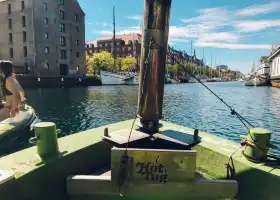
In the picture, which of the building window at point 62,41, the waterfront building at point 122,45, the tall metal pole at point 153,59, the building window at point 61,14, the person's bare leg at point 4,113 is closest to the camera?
the tall metal pole at point 153,59

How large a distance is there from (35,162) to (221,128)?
15749 millimetres

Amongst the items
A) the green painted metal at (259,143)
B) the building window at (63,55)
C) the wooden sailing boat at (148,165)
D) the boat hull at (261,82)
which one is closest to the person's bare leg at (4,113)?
the wooden sailing boat at (148,165)

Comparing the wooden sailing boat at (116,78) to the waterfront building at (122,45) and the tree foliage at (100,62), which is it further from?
the waterfront building at (122,45)

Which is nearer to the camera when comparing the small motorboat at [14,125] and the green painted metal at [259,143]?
the green painted metal at [259,143]

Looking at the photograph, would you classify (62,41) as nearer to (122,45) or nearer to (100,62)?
(100,62)

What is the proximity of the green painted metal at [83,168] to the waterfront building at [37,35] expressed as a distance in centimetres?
6024

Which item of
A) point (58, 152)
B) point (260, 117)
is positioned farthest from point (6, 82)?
point (260, 117)

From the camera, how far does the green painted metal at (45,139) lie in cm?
399

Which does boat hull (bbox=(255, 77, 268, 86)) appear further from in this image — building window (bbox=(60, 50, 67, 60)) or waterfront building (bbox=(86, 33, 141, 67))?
building window (bbox=(60, 50, 67, 60))

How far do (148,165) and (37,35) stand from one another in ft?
209

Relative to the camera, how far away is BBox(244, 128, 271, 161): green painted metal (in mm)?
4020

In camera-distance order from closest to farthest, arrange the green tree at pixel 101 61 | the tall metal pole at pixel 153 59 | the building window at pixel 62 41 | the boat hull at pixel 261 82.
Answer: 1. the tall metal pole at pixel 153 59
2. the building window at pixel 62 41
3. the green tree at pixel 101 61
4. the boat hull at pixel 261 82

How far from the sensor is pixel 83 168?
4754 mm

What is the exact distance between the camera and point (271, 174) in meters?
3.74
